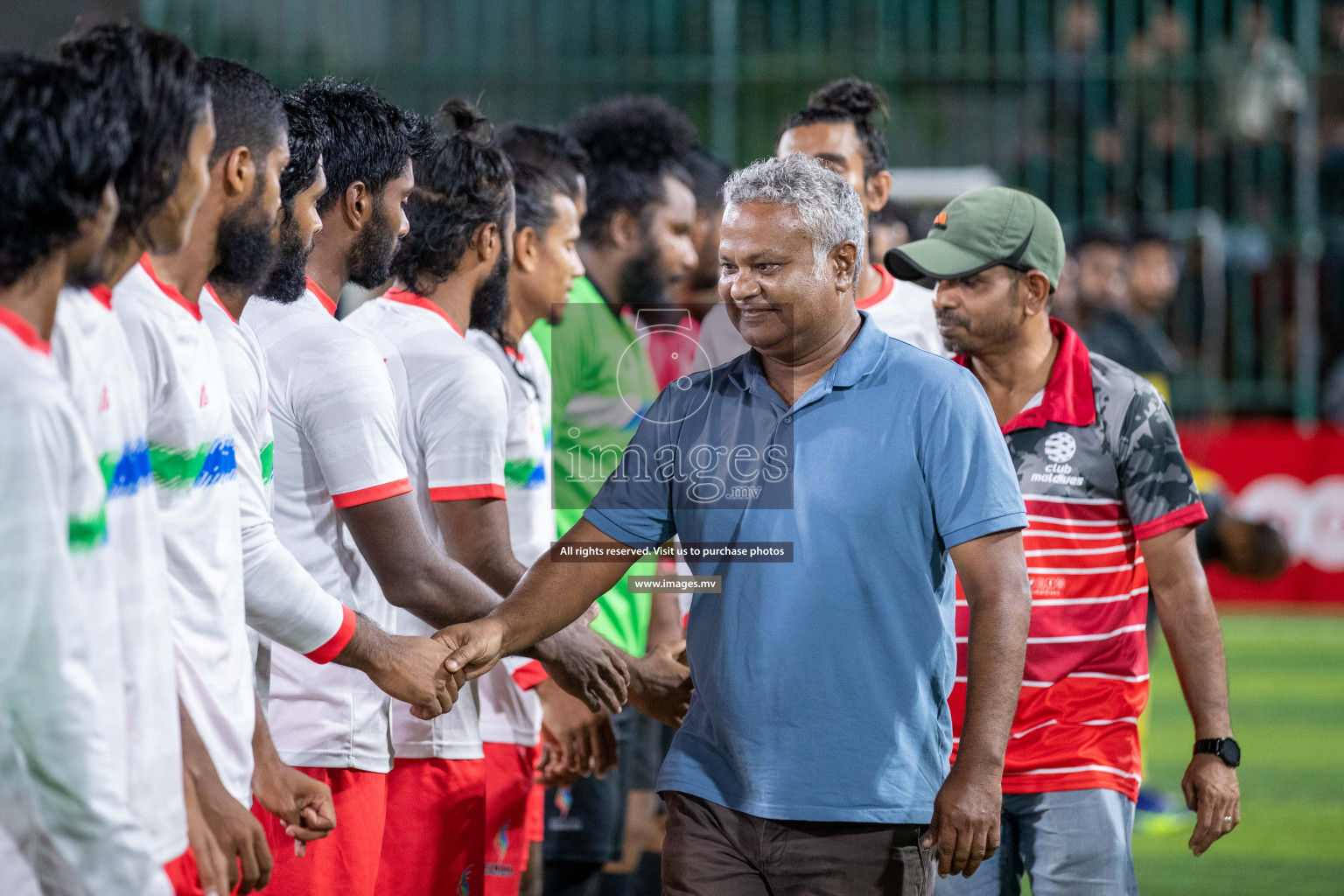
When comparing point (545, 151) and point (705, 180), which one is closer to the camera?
point (545, 151)

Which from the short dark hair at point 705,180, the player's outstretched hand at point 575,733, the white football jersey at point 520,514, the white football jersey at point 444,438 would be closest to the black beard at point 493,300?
the white football jersey at point 520,514

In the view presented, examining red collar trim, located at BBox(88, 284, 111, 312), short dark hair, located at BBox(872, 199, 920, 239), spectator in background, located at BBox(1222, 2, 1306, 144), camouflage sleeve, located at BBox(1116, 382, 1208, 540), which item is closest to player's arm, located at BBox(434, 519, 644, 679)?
red collar trim, located at BBox(88, 284, 111, 312)

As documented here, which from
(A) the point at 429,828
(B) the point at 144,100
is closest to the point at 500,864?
(A) the point at 429,828

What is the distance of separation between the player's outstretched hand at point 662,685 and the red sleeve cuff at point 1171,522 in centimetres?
124

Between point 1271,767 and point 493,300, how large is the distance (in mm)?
6275

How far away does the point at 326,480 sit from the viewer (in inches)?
139

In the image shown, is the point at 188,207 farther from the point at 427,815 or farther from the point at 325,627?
the point at 427,815

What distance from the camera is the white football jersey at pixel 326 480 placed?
3461 millimetres

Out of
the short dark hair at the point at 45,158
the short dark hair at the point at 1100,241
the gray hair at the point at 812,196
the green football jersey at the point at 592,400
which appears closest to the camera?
the short dark hair at the point at 45,158

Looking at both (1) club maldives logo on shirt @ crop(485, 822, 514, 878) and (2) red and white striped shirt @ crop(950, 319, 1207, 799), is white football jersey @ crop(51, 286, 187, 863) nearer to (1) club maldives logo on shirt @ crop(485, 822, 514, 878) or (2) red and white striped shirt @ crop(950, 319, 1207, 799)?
(1) club maldives logo on shirt @ crop(485, 822, 514, 878)

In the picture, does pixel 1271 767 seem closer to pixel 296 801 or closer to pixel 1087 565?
pixel 1087 565

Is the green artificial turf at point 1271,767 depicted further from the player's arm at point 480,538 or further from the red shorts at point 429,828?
the player's arm at point 480,538

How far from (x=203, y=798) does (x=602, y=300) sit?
11.3ft

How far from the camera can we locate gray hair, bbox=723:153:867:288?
3320mm
